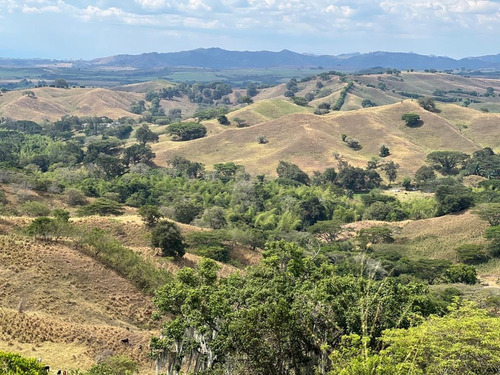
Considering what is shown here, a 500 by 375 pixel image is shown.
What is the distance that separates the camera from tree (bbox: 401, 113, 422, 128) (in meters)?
130

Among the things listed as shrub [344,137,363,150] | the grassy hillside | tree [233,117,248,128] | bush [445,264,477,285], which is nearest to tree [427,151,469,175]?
the grassy hillside

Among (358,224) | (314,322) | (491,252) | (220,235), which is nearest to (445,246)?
(491,252)

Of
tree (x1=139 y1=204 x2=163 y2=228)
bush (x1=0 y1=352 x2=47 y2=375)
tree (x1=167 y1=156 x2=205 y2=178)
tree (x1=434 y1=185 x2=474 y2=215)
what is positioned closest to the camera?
bush (x1=0 y1=352 x2=47 y2=375)

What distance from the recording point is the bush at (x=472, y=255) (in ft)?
167

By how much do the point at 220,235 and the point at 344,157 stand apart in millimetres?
64080

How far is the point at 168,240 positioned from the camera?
1737 inches

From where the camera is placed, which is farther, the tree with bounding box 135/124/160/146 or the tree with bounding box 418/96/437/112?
the tree with bounding box 418/96/437/112

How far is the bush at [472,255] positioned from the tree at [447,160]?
5395cm

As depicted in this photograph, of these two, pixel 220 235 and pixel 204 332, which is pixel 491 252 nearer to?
pixel 220 235

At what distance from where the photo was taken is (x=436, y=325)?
15.6 meters

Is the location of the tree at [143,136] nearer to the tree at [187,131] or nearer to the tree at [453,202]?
the tree at [187,131]

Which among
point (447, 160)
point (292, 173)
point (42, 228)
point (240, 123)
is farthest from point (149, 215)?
point (240, 123)

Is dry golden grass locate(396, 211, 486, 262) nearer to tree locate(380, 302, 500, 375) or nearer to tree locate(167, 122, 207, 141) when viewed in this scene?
tree locate(380, 302, 500, 375)

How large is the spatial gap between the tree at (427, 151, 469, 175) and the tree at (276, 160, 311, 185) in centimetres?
3061
